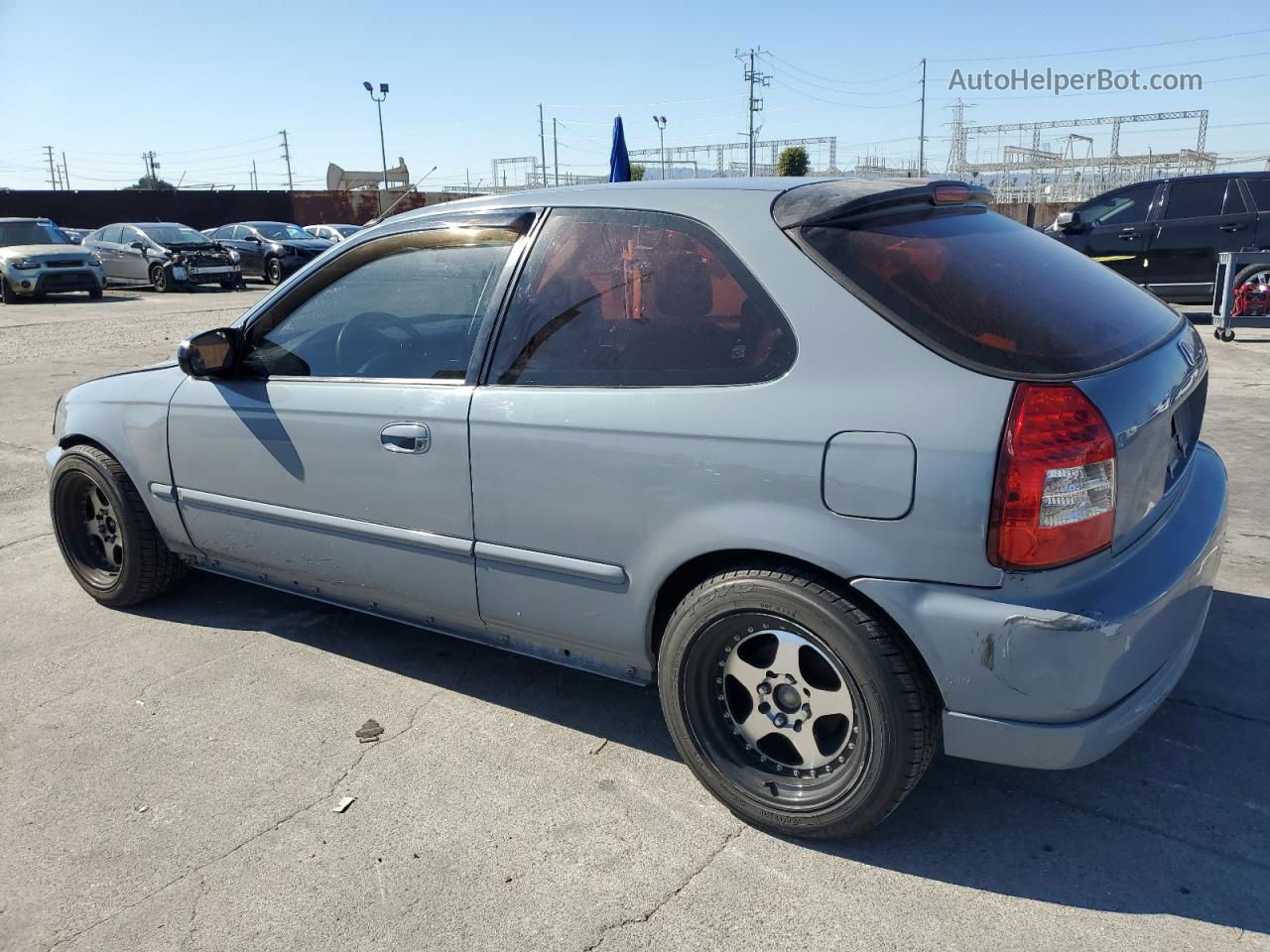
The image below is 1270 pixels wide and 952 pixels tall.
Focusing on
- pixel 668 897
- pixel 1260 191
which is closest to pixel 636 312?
pixel 668 897

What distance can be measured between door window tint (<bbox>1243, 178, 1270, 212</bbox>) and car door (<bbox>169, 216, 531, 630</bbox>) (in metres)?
12.9

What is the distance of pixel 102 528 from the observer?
4387 millimetres

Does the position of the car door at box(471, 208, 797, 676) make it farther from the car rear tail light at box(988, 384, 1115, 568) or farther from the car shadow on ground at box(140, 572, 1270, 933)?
the car shadow on ground at box(140, 572, 1270, 933)

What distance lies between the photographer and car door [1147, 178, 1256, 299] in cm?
1269

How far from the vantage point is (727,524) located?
2549 millimetres

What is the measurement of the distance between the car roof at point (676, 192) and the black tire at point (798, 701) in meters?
1.06

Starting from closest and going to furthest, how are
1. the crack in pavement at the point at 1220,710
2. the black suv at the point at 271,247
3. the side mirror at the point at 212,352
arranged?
the crack in pavement at the point at 1220,710
the side mirror at the point at 212,352
the black suv at the point at 271,247

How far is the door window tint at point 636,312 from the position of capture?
2625 mm

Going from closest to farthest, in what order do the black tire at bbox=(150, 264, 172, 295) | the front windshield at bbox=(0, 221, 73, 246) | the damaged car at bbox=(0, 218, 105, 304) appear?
the damaged car at bbox=(0, 218, 105, 304) → the front windshield at bbox=(0, 221, 73, 246) → the black tire at bbox=(150, 264, 172, 295)

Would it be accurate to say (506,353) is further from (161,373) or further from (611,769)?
(161,373)

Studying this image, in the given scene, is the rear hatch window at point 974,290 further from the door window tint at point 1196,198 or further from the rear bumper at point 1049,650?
the door window tint at point 1196,198

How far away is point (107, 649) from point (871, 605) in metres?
3.09

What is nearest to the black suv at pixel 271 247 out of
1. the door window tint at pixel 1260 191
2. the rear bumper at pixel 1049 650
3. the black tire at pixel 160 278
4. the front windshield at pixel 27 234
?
the black tire at pixel 160 278

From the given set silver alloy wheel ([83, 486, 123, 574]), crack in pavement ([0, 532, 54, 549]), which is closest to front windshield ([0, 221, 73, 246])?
crack in pavement ([0, 532, 54, 549])
